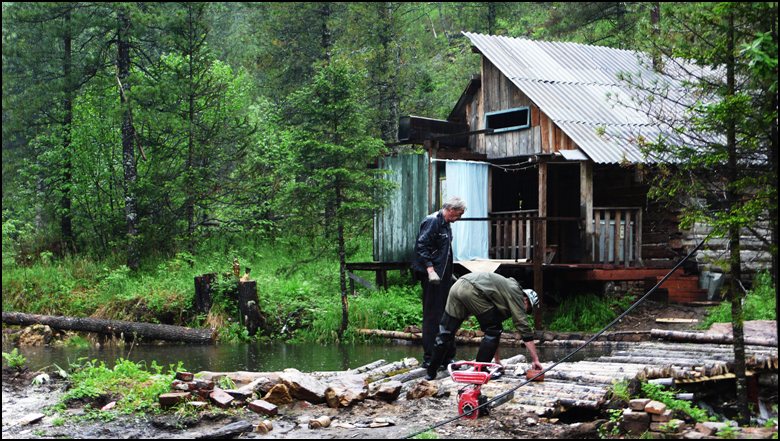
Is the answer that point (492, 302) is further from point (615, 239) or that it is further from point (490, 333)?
point (615, 239)

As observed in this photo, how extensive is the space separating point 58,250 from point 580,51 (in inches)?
683

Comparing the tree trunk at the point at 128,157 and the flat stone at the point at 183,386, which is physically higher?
the tree trunk at the point at 128,157

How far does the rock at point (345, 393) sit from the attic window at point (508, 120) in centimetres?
1060

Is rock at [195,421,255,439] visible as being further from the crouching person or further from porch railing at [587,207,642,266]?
A: porch railing at [587,207,642,266]

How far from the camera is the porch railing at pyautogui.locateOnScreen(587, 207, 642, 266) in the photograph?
48.5 ft

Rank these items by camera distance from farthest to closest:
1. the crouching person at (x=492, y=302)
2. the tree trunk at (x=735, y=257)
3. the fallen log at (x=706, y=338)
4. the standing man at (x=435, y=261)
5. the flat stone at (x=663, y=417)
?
the fallen log at (x=706, y=338) → the standing man at (x=435, y=261) → the crouching person at (x=492, y=302) → the tree trunk at (x=735, y=257) → the flat stone at (x=663, y=417)

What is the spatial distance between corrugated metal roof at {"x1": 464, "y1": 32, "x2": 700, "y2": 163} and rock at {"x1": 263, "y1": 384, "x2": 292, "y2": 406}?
9437 mm

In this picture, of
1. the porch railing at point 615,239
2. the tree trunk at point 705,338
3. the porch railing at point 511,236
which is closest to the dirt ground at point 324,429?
the tree trunk at point 705,338

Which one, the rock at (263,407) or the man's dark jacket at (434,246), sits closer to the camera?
the rock at (263,407)

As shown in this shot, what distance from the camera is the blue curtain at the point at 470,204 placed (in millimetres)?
15516

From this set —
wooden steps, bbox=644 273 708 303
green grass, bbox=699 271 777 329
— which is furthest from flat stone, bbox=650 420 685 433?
wooden steps, bbox=644 273 708 303

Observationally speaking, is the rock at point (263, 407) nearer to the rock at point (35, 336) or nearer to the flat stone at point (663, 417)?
the flat stone at point (663, 417)

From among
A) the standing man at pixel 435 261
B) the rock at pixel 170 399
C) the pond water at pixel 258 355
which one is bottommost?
the pond water at pixel 258 355

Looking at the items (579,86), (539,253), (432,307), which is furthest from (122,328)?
(579,86)
